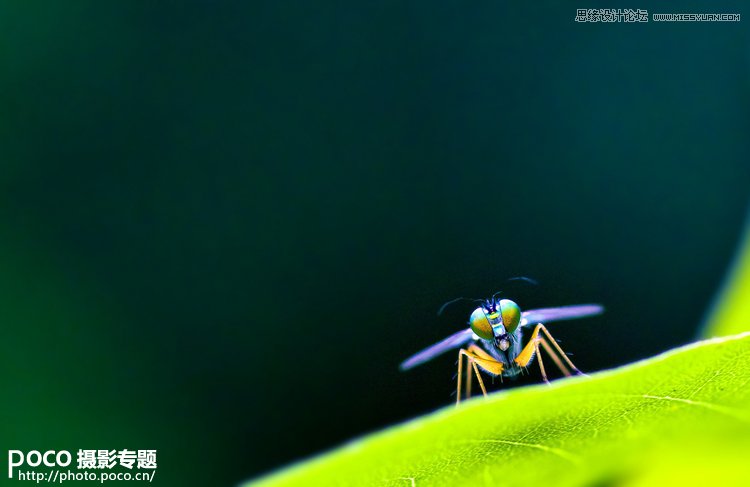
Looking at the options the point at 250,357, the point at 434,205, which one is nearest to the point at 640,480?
the point at 250,357

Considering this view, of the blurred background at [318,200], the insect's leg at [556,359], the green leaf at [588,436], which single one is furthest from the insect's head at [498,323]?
the green leaf at [588,436]

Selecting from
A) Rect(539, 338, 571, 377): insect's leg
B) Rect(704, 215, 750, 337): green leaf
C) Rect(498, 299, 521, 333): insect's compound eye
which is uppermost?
Rect(498, 299, 521, 333): insect's compound eye

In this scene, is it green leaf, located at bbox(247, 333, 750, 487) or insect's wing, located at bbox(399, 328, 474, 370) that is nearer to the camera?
green leaf, located at bbox(247, 333, 750, 487)

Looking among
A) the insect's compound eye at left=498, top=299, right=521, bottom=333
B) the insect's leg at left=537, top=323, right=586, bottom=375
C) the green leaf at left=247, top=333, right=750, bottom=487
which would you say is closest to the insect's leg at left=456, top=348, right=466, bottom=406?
the insect's compound eye at left=498, top=299, right=521, bottom=333

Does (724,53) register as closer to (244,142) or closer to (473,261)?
(473,261)

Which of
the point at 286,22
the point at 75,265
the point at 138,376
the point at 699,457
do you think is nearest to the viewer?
the point at 699,457

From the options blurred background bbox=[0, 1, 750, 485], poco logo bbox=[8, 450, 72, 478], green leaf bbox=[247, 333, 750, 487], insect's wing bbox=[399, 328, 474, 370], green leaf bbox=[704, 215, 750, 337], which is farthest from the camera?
blurred background bbox=[0, 1, 750, 485]

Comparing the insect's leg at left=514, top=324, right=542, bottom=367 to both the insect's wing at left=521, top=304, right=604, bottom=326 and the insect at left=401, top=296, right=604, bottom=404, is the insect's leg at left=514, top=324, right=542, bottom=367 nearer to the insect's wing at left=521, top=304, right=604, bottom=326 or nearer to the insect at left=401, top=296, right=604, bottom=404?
the insect at left=401, top=296, right=604, bottom=404
